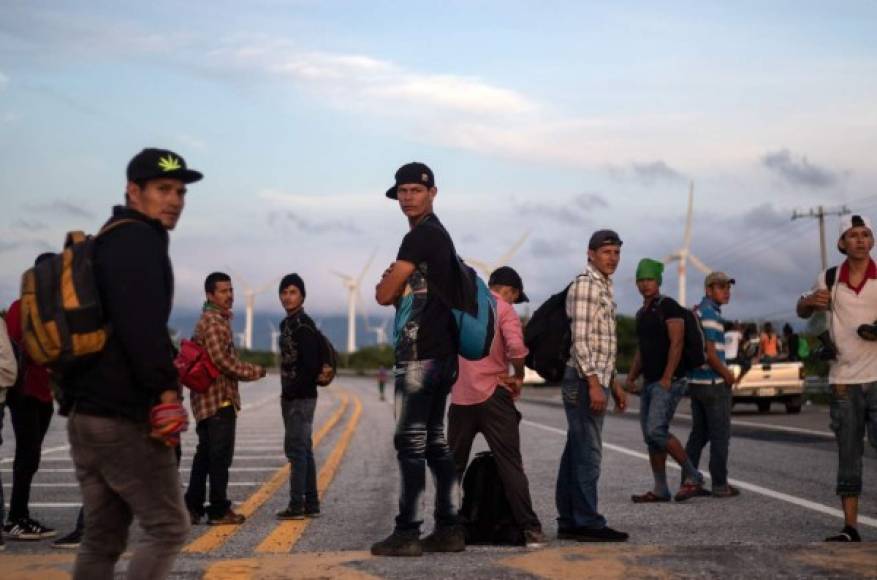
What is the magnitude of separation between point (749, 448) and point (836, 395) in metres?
8.98

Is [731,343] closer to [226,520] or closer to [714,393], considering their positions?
[714,393]

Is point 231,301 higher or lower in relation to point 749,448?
higher

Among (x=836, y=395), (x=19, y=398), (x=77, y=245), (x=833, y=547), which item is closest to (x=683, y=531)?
(x=836, y=395)

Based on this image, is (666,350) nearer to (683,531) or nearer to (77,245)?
(683,531)

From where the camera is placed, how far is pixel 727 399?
429 inches

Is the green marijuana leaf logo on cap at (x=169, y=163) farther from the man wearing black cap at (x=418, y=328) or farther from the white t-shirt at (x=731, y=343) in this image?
the white t-shirt at (x=731, y=343)

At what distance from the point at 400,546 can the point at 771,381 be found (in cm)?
2167

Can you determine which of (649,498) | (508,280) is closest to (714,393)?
(649,498)

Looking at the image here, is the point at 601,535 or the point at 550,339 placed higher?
the point at 550,339

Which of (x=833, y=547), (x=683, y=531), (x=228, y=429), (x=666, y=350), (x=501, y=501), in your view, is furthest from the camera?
(x=666, y=350)

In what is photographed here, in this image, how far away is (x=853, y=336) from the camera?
761 cm

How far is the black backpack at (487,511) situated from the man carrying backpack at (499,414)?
0.06 metres

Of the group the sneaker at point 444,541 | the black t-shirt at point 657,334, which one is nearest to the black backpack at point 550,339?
the sneaker at point 444,541

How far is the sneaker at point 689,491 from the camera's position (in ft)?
33.9
